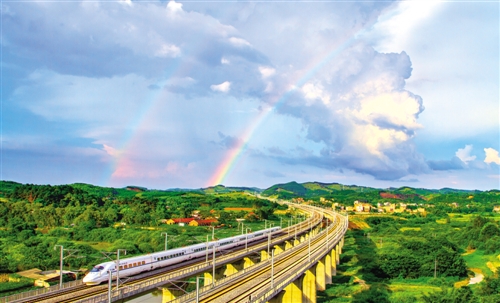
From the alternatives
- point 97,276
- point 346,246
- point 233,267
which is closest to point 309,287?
point 233,267

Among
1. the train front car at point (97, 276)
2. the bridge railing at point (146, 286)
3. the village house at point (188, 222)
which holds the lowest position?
the bridge railing at point (146, 286)

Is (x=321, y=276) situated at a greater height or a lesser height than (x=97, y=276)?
lesser

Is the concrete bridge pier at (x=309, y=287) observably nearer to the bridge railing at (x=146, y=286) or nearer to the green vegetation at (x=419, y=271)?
the green vegetation at (x=419, y=271)

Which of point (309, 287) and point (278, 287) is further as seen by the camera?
point (309, 287)

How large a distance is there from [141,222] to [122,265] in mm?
104022

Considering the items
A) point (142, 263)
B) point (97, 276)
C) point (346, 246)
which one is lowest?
point (346, 246)

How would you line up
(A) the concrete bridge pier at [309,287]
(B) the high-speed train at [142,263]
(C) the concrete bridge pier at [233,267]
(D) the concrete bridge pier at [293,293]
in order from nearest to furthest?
(B) the high-speed train at [142,263] → (D) the concrete bridge pier at [293,293] → (A) the concrete bridge pier at [309,287] → (C) the concrete bridge pier at [233,267]

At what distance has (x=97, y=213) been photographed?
148 m

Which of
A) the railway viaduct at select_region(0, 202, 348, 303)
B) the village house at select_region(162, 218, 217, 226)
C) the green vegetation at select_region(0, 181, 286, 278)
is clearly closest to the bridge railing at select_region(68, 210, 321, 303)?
the railway viaduct at select_region(0, 202, 348, 303)

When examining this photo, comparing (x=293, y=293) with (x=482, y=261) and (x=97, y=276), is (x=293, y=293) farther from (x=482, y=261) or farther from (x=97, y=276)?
(x=482, y=261)

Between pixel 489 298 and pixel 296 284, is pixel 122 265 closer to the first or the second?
pixel 296 284

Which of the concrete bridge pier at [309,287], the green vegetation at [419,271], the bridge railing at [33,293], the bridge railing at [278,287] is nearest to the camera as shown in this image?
the bridge railing at [33,293]

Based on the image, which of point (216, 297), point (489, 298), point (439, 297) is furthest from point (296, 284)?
Answer: point (489, 298)

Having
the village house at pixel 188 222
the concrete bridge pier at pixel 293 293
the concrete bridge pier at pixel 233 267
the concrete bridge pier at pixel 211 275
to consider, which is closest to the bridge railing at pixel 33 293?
the concrete bridge pier at pixel 211 275
